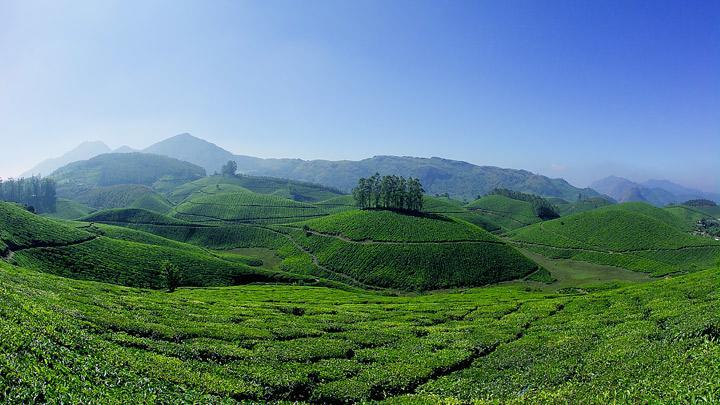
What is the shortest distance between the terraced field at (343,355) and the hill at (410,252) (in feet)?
286

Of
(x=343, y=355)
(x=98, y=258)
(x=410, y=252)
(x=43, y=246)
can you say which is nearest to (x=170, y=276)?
(x=98, y=258)

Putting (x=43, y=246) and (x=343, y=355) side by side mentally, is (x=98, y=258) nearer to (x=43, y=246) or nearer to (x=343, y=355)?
(x=43, y=246)

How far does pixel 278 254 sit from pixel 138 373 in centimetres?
16396

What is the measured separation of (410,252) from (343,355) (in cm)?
11711

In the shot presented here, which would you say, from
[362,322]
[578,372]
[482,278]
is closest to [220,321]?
[362,322]

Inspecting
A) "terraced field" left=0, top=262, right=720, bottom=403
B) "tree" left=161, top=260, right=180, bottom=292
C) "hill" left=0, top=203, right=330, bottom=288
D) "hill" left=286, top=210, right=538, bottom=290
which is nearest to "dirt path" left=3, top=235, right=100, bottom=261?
"hill" left=0, top=203, right=330, bottom=288

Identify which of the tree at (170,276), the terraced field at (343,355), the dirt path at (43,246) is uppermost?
the terraced field at (343,355)

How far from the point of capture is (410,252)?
505 feet

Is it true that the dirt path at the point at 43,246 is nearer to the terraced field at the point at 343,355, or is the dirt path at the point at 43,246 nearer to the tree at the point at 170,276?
the tree at the point at 170,276

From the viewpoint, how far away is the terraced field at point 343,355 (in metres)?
23.1

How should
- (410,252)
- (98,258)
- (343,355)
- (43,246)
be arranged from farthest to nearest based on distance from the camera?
(410,252), (98,258), (43,246), (343,355)

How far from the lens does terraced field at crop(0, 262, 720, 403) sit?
75.7 feet

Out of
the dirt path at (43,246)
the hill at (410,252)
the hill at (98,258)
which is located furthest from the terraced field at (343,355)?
the hill at (410,252)

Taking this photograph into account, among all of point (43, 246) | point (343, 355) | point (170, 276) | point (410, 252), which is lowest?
point (170, 276)
